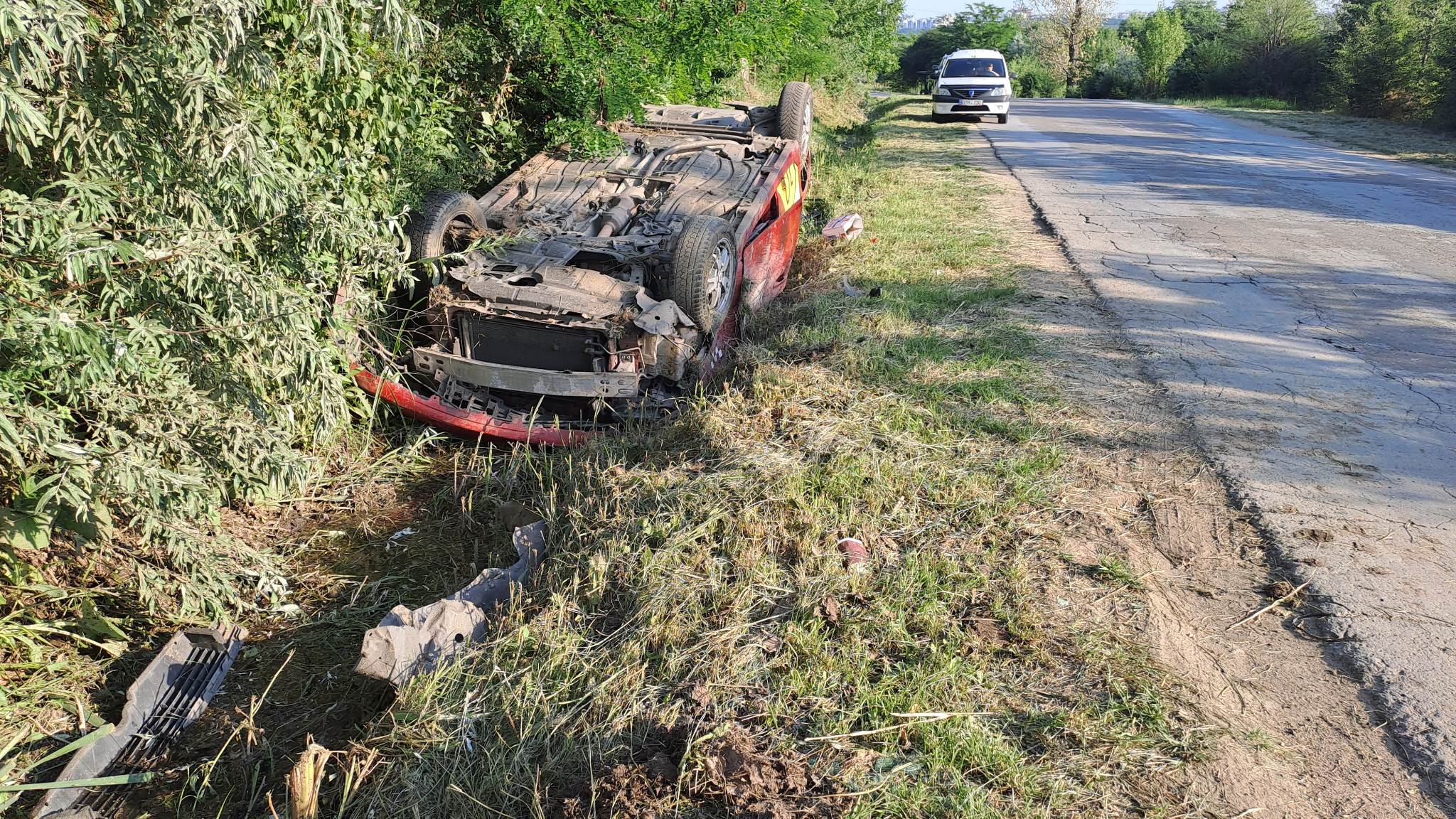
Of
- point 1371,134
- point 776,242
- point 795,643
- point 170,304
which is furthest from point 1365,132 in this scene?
point 170,304

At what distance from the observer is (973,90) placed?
66.5 ft

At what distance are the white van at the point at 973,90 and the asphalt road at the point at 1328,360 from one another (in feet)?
27.9

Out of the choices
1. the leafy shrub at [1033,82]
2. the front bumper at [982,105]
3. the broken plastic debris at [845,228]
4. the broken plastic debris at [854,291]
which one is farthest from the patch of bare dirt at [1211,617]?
the leafy shrub at [1033,82]

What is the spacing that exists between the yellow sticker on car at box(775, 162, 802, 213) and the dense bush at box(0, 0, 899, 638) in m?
2.99

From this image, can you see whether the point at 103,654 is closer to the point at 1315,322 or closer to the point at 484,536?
the point at 484,536

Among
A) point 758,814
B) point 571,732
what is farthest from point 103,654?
point 758,814

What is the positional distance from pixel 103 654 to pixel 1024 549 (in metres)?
3.96

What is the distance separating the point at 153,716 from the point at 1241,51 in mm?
39114

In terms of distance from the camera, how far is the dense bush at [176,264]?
296 centimetres

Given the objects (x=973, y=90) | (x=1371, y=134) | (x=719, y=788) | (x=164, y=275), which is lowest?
(x=719, y=788)

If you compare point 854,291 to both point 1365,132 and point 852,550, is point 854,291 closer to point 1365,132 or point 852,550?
point 852,550

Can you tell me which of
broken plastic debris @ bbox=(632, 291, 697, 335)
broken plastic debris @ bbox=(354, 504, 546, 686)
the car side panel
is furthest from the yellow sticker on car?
broken plastic debris @ bbox=(354, 504, 546, 686)

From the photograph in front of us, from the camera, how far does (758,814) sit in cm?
254

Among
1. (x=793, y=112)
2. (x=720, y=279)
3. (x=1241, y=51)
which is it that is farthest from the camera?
(x=1241, y=51)
